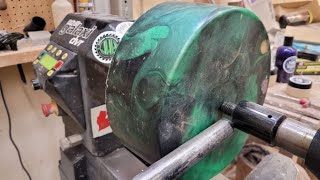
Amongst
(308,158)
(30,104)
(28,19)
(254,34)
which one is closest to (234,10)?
(254,34)

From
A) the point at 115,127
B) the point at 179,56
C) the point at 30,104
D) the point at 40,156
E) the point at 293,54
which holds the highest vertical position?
the point at 179,56

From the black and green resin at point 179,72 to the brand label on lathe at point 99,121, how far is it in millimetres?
158

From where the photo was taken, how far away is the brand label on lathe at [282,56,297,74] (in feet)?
3.73

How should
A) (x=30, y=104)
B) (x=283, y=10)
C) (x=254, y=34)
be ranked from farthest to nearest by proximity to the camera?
(x=283, y=10) → (x=30, y=104) → (x=254, y=34)

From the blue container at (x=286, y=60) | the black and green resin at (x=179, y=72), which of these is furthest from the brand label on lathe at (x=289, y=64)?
the black and green resin at (x=179, y=72)

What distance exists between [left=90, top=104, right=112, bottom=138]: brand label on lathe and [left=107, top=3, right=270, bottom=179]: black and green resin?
0.16 meters

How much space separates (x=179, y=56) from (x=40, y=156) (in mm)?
1134

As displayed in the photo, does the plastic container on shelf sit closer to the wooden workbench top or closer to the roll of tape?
the wooden workbench top

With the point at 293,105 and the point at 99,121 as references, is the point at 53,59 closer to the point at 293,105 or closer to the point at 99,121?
the point at 99,121

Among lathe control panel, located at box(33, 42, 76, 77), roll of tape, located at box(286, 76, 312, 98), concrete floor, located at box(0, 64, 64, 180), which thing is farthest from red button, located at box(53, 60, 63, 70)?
roll of tape, located at box(286, 76, 312, 98)

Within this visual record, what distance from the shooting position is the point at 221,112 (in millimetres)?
411

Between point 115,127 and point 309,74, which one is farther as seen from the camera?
point 309,74

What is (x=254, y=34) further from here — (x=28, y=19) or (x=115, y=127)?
(x=28, y=19)

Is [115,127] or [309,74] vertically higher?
[115,127]
